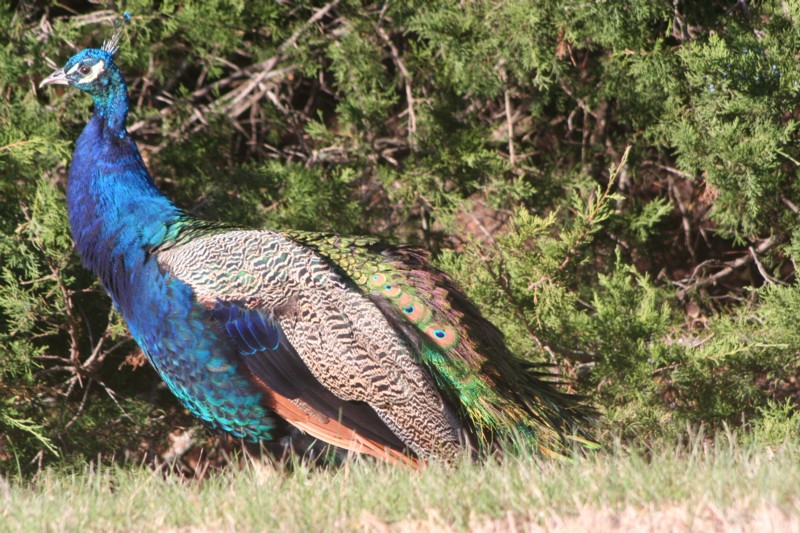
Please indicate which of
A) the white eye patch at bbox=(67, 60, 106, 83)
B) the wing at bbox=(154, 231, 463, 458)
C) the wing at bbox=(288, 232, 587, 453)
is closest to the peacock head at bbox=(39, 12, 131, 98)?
the white eye patch at bbox=(67, 60, 106, 83)

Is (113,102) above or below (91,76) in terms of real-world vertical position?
below

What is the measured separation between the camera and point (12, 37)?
5.04 m

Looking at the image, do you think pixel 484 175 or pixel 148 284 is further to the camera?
pixel 484 175

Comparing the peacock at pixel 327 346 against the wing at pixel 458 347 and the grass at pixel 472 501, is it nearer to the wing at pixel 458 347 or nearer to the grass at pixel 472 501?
the wing at pixel 458 347

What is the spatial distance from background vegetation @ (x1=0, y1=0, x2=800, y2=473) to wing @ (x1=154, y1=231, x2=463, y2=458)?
96 cm

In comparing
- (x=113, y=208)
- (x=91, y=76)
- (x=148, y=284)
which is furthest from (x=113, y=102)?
(x=148, y=284)

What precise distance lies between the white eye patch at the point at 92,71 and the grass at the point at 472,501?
2.22 meters

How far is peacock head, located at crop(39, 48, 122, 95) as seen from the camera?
457cm

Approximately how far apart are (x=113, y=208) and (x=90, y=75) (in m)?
0.80

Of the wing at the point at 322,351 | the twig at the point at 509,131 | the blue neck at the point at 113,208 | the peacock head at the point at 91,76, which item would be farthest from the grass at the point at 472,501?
the twig at the point at 509,131

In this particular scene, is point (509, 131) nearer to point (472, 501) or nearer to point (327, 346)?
point (327, 346)

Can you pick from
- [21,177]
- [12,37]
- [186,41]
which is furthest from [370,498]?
[186,41]

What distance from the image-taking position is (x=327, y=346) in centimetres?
370

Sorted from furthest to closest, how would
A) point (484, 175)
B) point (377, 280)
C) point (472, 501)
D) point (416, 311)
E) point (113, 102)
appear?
point (484, 175)
point (113, 102)
point (377, 280)
point (416, 311)
point (472, 501)
